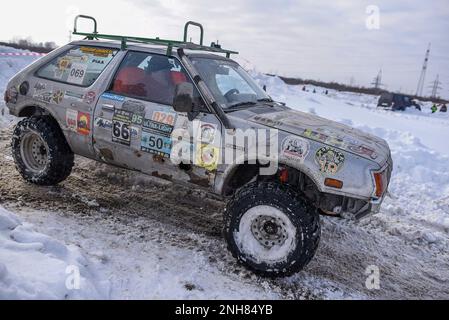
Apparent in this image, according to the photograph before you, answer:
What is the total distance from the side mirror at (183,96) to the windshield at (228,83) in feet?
1.11

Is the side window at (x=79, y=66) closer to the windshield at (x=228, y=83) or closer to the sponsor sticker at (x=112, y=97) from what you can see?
the sponsor sticker at (x=112, y=97)

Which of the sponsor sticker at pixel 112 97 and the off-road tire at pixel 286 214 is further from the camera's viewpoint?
the sponsor sticker at pixel 112 97

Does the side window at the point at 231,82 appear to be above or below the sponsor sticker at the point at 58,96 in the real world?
above

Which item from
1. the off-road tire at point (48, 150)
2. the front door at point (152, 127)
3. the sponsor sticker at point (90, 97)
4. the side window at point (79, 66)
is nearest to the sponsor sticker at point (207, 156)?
the front door at point (152, 127)

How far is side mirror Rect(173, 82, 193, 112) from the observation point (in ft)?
12.3

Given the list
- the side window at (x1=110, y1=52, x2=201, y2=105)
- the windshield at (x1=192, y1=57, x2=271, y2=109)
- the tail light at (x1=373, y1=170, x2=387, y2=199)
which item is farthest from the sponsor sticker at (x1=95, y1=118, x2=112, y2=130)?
the tail light at (x1=373, y1=170, x2=387, y2=199)

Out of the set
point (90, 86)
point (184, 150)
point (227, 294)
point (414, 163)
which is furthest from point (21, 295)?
point (414, 163)


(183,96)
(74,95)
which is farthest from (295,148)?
(74,95)

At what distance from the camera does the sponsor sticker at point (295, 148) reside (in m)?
3.59

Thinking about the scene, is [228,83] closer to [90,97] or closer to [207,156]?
[207,156]

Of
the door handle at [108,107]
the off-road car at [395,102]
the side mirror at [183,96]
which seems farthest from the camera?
the off-road car at [395,102]

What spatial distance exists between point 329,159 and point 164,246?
1.84m

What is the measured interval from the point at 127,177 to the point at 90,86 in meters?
1.67

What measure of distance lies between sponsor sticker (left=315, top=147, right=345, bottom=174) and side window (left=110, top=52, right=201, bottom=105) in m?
1.56
